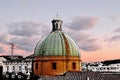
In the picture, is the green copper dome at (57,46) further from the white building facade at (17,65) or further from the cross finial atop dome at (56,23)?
the white building facade at (17,65)

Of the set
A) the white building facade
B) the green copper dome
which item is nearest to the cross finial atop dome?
the green copper dome

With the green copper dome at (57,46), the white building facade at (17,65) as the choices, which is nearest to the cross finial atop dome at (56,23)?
the green copper dome at (57,46)

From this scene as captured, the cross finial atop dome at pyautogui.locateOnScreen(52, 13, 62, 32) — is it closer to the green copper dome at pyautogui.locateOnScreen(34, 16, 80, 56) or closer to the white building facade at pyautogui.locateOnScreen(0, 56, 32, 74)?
the green copper dome at pyautogui.locateOnScreen(34, 16, 80, 56)

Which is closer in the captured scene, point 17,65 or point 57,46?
point 57,46

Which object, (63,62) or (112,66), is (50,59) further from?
(112,66)

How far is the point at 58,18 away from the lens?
52.2m

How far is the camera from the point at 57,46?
1930 inches

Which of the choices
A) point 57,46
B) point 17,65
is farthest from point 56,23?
point 17,65

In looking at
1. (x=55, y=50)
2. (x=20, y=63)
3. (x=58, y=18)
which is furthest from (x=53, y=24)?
(x=20, y=63)

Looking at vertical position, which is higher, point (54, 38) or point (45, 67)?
point (54, 38)

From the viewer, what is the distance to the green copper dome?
4872cm

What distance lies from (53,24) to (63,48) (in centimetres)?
533

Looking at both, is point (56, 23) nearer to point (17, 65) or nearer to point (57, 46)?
point (57, 46)

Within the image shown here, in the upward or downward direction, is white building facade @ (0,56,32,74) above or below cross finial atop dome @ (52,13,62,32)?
below
